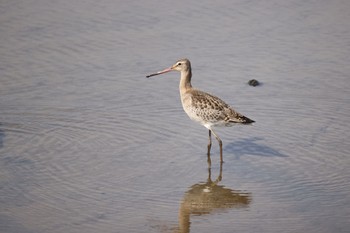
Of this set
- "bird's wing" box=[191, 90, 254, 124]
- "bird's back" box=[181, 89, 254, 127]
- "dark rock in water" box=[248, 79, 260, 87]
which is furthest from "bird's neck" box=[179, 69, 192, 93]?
"dark rock in water" box=[248, 79, 260, 87]

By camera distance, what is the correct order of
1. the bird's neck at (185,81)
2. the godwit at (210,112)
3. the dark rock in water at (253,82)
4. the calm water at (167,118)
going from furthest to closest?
the dark rock in water at (253,82) → the bird's neck at (185,81) → the godwit at (210,112) → the calm water at (167,118)

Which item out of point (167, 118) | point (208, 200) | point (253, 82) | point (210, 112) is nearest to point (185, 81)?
point (167, 118)

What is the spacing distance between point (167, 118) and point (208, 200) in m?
2.76

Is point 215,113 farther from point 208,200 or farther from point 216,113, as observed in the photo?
point 208,200

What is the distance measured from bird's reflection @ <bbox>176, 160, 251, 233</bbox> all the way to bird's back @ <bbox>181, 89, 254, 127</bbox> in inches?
52.6

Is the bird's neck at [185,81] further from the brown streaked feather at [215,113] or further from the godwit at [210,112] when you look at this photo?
the brown streaked feather at [215,113]

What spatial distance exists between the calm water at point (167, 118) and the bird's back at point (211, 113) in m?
0.39

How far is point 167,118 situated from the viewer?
441 inches

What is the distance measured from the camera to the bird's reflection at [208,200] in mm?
8258

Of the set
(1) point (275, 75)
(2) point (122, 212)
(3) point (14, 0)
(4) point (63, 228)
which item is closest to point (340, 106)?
(1) point (275, 75)

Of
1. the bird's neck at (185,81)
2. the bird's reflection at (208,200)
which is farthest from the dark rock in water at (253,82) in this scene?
the bird's reflection at (208,200)

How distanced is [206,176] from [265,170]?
82cm

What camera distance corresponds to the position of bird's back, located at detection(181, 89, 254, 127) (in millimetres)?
10266

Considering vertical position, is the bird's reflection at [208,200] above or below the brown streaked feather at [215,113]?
below
